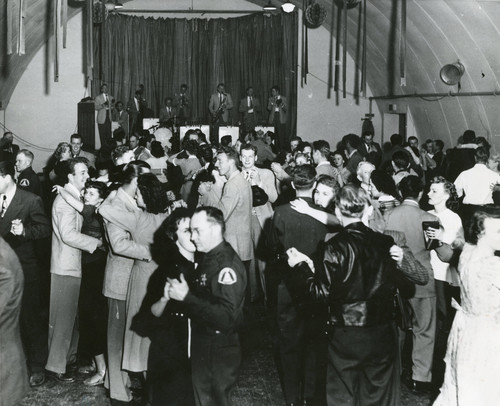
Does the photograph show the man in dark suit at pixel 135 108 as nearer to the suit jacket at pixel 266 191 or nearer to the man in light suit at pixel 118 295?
the suit jacket at pixel 266 191

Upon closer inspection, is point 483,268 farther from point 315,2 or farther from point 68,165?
point 315,2

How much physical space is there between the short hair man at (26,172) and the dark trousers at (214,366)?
3.87 metres

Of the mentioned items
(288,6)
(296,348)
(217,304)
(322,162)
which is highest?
(288,6)

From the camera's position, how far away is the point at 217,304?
129 inches

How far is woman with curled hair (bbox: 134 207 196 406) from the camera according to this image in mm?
3711

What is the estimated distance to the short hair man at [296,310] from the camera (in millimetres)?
4539

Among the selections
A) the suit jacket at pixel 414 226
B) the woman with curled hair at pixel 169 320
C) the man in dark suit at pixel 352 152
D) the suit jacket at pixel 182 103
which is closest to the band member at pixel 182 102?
the suit jacket at pixel 182 103

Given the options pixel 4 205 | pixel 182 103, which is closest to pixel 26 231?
pixel 4 205

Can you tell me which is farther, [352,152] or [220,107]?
[220,107]

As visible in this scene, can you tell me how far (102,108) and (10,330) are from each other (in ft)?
46.6

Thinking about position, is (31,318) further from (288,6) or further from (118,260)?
(288,6)

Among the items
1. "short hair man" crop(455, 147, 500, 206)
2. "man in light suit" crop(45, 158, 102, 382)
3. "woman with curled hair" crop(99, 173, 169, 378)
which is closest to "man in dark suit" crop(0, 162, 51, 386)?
"man in light suit" crop(45, 158, 102, 382)

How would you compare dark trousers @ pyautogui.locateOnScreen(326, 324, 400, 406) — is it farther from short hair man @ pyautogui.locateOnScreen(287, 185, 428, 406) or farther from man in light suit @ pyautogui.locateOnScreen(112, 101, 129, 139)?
man in light suit @ pyautogui.locateOnScreen(112, 101, 129, 139)

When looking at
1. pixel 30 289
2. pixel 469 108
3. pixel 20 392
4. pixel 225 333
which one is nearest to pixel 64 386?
pixel 30 289
